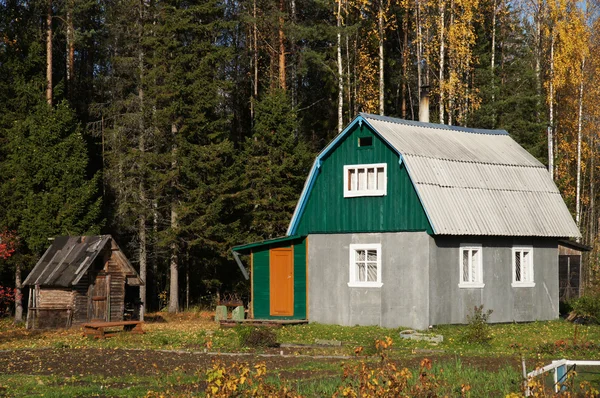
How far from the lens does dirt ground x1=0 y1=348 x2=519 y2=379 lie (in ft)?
60.2

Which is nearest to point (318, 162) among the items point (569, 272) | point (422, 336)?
point (422, 336)

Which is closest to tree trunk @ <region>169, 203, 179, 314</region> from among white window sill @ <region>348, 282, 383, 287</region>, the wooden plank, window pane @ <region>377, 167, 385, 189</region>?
the wooden plank

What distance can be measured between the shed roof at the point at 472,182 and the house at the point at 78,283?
251 inches

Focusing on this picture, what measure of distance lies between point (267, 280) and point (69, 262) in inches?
269

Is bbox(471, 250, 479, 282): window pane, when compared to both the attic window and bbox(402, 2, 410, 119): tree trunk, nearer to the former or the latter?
the attic window

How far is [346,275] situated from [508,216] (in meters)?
5.74

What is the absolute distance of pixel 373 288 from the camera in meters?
29.1

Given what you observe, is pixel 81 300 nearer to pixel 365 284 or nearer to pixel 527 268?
pixel 365 284

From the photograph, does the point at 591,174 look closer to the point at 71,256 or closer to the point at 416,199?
the point at 416,199

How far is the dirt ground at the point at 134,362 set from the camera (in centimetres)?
1836

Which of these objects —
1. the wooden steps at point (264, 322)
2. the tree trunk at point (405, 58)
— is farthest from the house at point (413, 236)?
the tree trunk at point (405, 58)

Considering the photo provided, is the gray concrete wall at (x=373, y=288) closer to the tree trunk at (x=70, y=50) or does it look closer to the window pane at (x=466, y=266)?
the window pane at (x=466, y=266)

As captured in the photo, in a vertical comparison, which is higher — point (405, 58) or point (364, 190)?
point (405, 58)

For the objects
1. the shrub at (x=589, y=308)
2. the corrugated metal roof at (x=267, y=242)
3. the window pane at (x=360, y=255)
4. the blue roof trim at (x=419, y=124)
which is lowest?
the shrub at (x=589, y=308)
